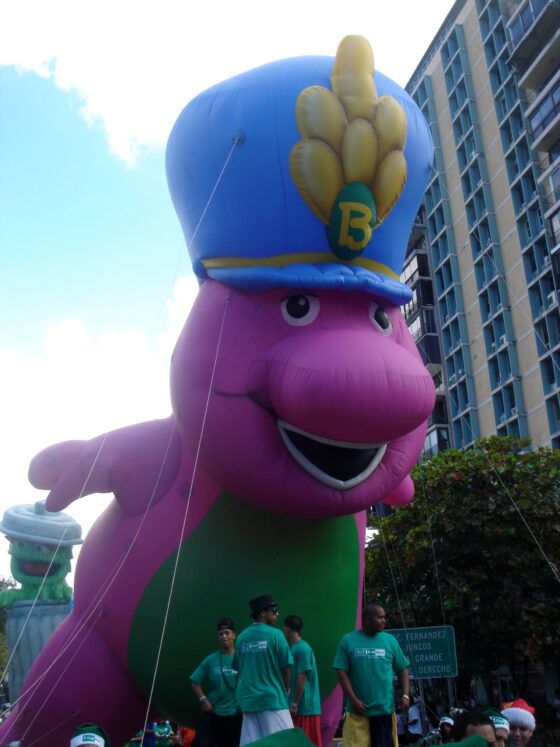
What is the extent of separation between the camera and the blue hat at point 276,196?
692 cm

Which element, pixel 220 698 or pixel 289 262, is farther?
pixel 289 262

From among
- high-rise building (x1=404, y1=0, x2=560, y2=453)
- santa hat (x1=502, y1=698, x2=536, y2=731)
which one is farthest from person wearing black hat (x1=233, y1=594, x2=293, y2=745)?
high-rise building (x1=404, y1=0, x2=560, y2=453)

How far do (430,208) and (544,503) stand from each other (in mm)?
32367

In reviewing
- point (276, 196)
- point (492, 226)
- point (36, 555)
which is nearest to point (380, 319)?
point (276, 196)

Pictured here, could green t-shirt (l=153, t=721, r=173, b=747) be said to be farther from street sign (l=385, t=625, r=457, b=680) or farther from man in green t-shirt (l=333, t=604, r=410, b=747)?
man in green t-shirt (l=333, t=604, r=410, b=747)

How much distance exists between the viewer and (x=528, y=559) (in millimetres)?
15531

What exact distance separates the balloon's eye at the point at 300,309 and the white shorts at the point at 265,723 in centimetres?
295

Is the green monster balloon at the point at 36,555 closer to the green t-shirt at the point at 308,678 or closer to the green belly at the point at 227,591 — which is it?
the green belly at the point at 227,591

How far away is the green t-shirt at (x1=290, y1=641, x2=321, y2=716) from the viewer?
5.99 metres

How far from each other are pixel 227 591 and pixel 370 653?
4.82 feet

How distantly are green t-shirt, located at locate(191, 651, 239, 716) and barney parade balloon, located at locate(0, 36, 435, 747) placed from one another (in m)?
0.59

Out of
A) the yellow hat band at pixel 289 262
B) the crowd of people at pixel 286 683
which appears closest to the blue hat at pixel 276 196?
the yellow hat band at pixel 289 262

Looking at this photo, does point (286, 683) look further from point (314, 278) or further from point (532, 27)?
point (532, 27)

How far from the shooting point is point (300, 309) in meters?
6.92
